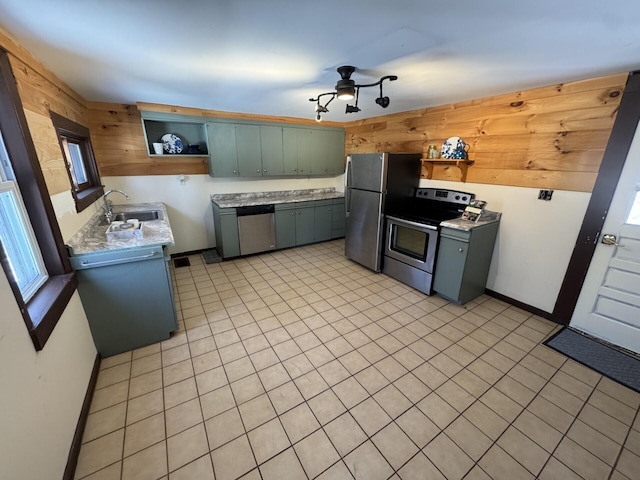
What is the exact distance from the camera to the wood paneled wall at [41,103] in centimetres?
151

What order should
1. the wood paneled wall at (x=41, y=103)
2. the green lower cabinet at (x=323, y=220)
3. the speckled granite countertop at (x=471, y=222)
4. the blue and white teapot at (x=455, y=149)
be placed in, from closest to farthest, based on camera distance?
the wood paneled wall at (x=41, y=103) → the speckled granite countertop at (x=471, y=222) → the blue and white teapot at (x=455, y=149) → the green lower cabinet at (x=323, y=220)

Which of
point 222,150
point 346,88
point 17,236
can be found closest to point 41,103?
point 17,236

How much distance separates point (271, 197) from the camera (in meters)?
4.46

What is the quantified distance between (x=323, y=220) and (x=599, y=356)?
141 inches

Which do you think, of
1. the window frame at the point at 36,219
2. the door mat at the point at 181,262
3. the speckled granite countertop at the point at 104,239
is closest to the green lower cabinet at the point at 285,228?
the door mat at the point at 181,262

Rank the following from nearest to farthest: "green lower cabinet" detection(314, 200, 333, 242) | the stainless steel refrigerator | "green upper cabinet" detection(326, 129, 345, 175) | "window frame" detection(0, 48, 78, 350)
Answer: "window frame" detection(0, 48, 78, 350) < the stainless steel refrigerator < "green lower cabinet" detection(314, 200, 333, 242) < "green upper cabinet" detection(326, 129, 345, 175)

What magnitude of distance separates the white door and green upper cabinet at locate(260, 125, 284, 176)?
380cm

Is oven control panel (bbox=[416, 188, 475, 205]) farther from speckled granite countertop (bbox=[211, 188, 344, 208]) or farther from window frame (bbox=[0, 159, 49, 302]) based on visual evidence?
window frame (bbox=[0, 159, 49, 302])

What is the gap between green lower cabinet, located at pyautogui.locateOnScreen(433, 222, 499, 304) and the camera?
258 cm

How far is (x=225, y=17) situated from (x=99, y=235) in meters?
2.01

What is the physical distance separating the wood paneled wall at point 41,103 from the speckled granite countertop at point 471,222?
3.20m

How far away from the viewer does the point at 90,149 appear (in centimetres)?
302

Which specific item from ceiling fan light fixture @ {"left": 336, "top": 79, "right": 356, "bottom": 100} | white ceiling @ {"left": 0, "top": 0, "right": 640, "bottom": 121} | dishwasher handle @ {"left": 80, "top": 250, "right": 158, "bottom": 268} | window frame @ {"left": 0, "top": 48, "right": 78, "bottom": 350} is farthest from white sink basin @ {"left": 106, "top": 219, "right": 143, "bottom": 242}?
ceiling fan light fixture @ {"left": 336, "top": 79, "right": 356, "bottom": 100}

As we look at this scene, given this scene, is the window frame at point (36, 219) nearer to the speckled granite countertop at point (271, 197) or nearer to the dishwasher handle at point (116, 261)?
the dishwasher handle at point (116, 261)
